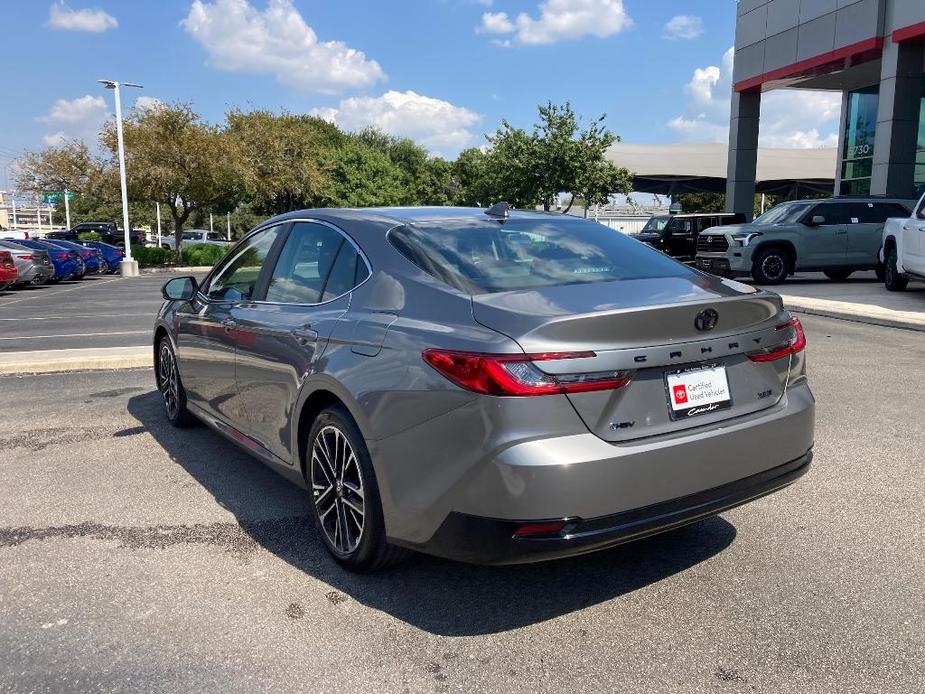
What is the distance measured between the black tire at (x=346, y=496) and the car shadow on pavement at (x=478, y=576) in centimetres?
13

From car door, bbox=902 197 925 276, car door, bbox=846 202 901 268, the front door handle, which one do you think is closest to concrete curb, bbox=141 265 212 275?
car door, bbox=846 202 901 268

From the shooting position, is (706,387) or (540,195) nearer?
(706,387)

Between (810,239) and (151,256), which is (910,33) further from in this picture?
(151,256)

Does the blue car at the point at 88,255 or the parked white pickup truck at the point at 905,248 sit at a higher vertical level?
the parked white pickup truck at the point at 905,248

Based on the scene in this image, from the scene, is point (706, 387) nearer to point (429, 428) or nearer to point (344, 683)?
point (429, 428)

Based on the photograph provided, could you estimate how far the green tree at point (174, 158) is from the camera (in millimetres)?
35625

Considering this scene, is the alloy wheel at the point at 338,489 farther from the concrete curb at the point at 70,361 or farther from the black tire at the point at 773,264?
the black tire at the point at 773,264

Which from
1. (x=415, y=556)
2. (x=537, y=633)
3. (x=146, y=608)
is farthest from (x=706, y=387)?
(x=146, y=608)

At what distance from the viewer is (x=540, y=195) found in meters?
39.6

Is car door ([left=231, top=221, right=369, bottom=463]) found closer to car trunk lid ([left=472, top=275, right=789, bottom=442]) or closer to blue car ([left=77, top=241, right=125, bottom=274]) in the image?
car trunk lid ([left=472, top=275, right=789, bottom=442])

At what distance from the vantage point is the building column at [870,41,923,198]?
2097 centimetres

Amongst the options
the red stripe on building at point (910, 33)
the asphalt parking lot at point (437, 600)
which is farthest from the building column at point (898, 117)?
the asphalt parking lot at point (437, 600)

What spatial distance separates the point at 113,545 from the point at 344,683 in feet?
5.84

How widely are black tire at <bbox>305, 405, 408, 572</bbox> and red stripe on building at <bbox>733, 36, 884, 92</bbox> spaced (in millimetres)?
22782
